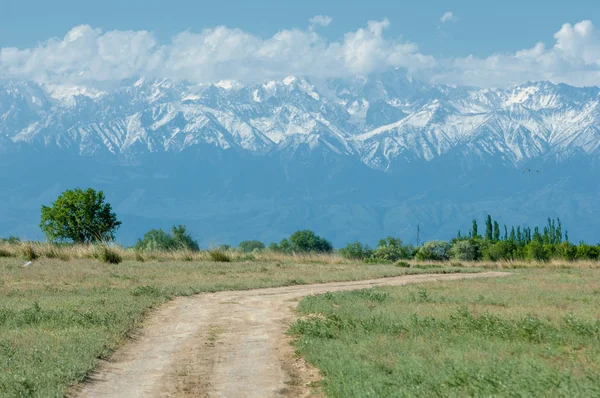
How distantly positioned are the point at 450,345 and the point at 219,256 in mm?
31234

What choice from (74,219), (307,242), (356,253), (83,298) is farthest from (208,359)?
(307,242)

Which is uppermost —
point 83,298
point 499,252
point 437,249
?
point 437,249

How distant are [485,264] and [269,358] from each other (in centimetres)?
4110

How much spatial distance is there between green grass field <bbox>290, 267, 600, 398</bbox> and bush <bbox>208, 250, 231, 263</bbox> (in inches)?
802

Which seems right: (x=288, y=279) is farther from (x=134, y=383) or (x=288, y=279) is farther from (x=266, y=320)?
(x=134, y=383)

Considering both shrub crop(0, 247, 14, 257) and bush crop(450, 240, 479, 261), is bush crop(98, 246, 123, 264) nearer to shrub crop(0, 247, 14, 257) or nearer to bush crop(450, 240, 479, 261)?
shrub crop(0, 247, 14, 257)

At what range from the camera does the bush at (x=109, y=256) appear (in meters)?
41.0

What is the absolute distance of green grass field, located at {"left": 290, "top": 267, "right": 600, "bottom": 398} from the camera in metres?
12.7

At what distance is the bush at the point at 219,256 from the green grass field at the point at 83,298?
1.84 meters

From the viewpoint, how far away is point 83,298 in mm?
24969

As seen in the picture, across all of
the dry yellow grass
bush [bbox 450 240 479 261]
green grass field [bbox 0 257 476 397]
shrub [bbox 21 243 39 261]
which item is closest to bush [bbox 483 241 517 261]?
bush [bbox 450 240 479 261]

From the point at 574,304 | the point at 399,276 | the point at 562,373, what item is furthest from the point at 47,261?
the point at 562,373

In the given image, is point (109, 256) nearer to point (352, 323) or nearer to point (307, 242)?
point (352, 323)

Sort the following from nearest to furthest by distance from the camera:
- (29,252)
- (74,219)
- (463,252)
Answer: (29,252)
(74,219)
(463,252)
